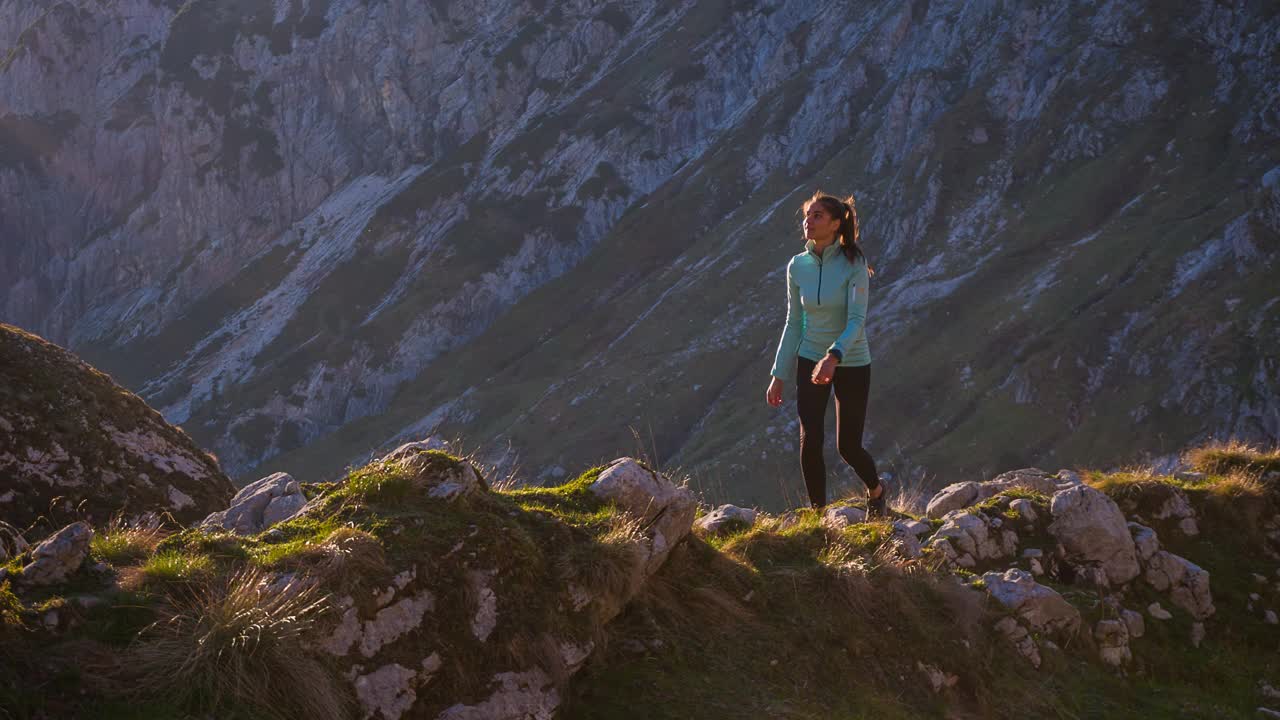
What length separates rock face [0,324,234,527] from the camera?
25.3ft

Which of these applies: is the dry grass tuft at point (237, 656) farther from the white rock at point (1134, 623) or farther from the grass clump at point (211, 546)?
the white rock at point (1134, 623)

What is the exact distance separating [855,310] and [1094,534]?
272 centimetres

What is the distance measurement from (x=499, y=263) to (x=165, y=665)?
337 ft

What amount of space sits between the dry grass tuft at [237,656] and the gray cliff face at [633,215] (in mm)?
49384

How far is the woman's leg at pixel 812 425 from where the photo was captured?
7.83 metres

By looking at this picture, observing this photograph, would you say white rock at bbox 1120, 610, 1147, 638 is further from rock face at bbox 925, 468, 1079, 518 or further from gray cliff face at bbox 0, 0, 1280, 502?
gray cliff face at bbox 0, 0, 1280, 502

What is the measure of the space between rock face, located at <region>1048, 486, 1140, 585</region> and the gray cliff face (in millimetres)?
43713

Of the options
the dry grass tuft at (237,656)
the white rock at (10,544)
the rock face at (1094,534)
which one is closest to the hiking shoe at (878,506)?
the rock face at (1094,534)

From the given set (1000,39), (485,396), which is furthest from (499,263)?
(1000,39)

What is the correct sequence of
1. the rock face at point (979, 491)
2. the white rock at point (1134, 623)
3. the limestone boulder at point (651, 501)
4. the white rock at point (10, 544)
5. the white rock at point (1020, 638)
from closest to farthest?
the white rock at point (10, 544), the limestone boulder at point (651, 501), the white rock at point (1020, 638), the white rock at point (1134, 623), the rock face at point (979, 491)

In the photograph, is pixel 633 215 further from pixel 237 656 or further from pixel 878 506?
pixel 237 656

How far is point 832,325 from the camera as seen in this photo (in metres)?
7.91

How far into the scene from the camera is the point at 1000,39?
84.1m

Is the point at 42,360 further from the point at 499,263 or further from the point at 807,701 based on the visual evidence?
the point at 499,263
